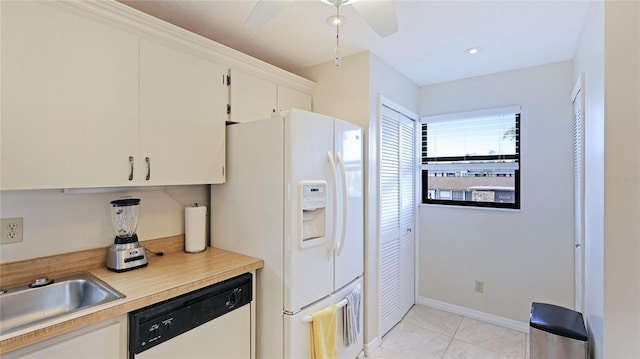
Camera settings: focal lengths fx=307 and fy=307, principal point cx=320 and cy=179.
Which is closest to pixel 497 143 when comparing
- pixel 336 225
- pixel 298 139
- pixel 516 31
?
pixel 516 31

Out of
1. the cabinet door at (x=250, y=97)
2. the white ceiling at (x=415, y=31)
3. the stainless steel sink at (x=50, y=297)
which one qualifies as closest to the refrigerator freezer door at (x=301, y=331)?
the stainless steel sink at (x=50, y=297)

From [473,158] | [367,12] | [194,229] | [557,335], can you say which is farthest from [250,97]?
[557,335]

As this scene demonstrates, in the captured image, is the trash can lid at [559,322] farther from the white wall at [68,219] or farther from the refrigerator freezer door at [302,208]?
the white wall at [68,219]

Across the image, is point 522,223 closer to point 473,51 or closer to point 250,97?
point 473,51

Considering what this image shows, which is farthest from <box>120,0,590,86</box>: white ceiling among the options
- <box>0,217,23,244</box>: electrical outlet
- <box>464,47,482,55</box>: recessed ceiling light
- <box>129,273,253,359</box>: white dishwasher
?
<box>129,273,253,359</box>: white dishwasher

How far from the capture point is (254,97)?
224 cm

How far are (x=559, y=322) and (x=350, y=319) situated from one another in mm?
1267

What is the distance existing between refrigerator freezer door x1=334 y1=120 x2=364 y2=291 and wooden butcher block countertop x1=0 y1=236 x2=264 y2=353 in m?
0.58

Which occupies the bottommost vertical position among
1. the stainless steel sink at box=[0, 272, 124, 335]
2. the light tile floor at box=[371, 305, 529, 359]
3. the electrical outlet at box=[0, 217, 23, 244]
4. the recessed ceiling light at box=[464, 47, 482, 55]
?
the light tile floor at box=[371, 305, 529, 359]

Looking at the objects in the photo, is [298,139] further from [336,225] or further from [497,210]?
[497,210]

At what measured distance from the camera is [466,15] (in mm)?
1900

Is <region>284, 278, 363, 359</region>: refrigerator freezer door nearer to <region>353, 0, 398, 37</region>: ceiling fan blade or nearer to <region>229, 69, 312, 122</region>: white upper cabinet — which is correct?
<region>229, 69, 312, 122</region>: white upper cabinet

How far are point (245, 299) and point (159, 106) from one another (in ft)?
3.98

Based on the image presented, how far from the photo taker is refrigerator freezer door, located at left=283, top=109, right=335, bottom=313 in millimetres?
1771
